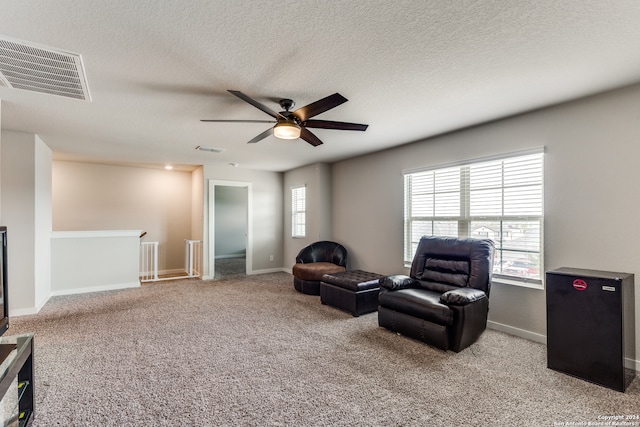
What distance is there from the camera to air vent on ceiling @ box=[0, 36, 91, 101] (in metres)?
2.07

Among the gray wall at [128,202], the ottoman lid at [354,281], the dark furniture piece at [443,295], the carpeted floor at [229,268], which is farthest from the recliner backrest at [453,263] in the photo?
the gray wall at [128,202]

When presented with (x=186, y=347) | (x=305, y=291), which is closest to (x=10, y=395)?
(x=186, y=347)

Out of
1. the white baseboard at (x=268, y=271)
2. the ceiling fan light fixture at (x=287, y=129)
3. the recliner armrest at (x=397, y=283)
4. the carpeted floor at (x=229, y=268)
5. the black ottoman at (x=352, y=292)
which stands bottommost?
the carpeted floor at (x=229, y=268)

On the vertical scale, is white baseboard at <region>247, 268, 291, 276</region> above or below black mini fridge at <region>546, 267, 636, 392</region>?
below

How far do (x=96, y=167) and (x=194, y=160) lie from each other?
236 cm

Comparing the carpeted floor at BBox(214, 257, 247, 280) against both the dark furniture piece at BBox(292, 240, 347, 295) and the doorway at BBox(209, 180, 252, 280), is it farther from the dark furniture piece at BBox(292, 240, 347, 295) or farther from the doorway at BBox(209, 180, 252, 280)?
the dark furniture piece at BBox(292, 240, 347, 295)

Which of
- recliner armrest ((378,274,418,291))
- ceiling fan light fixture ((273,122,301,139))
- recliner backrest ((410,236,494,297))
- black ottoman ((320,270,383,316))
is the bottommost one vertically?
black ottoman ((320,270,383,316))

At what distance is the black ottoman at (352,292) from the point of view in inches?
160

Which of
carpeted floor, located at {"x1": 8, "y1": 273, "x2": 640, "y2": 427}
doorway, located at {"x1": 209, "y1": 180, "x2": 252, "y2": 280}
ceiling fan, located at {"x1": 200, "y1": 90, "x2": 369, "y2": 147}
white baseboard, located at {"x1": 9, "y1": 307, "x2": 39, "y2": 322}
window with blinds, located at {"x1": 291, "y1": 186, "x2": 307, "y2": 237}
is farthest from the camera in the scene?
doorway, located at {"x1": 209, "y1": 180, "x2": 252, "y2": 280}

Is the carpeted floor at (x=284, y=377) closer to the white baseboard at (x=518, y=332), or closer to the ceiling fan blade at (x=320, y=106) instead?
the white baseboard at (x=518, y=332)

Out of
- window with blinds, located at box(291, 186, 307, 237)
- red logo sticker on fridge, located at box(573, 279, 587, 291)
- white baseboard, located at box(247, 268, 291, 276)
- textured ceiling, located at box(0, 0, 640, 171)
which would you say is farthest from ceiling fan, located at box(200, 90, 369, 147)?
white baseboard, located at box(247, 268, 291, 276)

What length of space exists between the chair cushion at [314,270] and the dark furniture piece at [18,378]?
11.8ft

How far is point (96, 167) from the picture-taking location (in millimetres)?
6512

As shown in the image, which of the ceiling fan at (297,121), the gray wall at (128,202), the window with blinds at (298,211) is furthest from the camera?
the window with blinds at (298,211)
